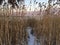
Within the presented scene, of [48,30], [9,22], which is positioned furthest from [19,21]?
[48,30]

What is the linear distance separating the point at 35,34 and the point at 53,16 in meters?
0.42

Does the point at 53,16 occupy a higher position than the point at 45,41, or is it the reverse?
the point at 53,16

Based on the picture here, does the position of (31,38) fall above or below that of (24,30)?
below

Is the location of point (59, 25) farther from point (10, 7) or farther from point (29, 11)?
point (10, 7)

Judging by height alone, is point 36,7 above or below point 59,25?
above

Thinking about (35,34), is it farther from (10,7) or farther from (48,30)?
(10,7)

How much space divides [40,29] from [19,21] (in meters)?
0.36

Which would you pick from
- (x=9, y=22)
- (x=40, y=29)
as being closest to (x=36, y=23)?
(x=40, y=29)

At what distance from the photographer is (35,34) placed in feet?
14.5

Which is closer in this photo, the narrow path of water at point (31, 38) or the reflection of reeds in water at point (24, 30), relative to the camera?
the reflection of reeds in water at point (24, 30)

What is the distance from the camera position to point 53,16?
4.44 meters

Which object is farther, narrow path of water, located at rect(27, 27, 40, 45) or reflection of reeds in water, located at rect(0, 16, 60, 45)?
narrow path of water, located at rect(27, 27, 40, 45)

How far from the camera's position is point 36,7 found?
4.39 metres

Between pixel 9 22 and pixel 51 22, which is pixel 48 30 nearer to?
pixel 51 22
